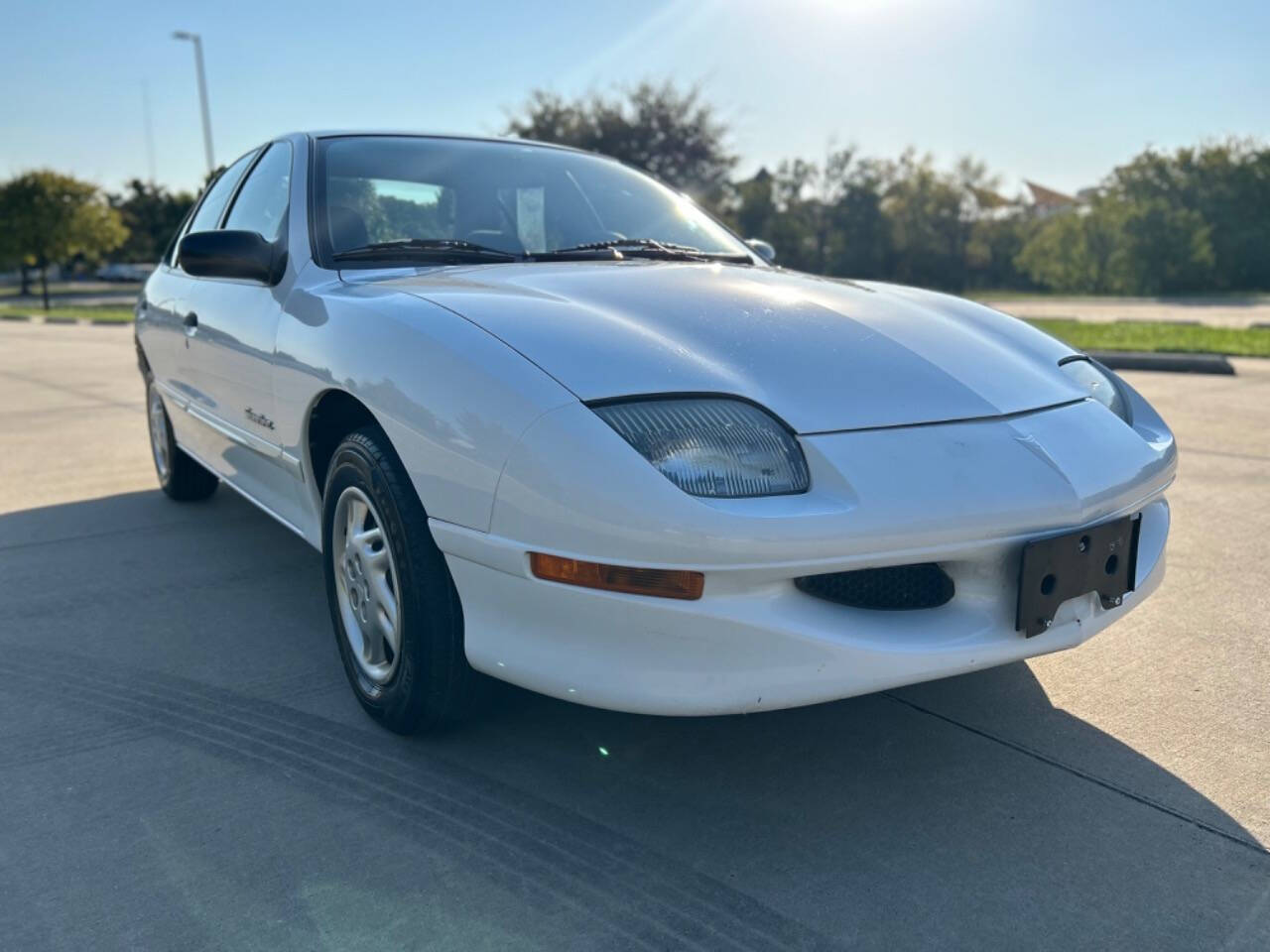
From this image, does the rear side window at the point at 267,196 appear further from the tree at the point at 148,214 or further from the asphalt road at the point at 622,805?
the tree at the point at 148,214

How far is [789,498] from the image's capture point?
1.91 m

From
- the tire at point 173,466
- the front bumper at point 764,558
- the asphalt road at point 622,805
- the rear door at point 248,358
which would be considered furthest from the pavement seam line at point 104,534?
the front bumper at point 764,558

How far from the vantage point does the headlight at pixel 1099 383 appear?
101 inches

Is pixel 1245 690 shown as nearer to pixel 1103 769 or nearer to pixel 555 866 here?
pixel 1103 769

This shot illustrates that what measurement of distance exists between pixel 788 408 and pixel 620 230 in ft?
5.03

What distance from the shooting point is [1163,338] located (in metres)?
11.5

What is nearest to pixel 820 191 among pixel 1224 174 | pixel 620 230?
pixel 1224 174

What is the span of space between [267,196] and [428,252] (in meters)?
0.92

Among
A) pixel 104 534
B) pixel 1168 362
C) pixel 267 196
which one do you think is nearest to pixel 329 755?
pixel 267 196

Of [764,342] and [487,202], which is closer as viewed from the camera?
[764,342]

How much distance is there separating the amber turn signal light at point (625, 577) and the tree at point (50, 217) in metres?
31.7

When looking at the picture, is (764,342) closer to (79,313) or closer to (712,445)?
(712,445)

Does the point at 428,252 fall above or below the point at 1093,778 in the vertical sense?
above

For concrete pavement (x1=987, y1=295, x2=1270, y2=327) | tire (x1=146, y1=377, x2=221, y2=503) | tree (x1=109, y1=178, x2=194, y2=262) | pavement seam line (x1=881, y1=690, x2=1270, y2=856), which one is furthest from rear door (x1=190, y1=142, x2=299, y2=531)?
tree (x1=109, y1=178, x2=194, y2=262)
